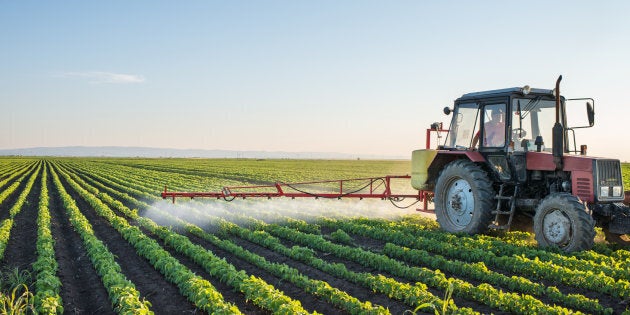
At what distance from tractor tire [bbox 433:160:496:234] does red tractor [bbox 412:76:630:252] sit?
0.06 feet

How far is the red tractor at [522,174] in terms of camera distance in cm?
797

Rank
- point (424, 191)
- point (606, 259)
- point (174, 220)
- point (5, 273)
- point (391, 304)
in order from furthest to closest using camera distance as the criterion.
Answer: point (174, 220), point (424, 191), point (5, 273), point (606, 259), point (391, 304)

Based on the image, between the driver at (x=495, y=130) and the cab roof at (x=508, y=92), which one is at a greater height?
the cab roof at (x=508, y=92)

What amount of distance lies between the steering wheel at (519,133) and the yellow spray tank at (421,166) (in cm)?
177

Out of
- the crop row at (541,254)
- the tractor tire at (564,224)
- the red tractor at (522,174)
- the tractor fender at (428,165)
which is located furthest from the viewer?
the tractor fender at (428,165)

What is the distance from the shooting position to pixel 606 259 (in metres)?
7.64

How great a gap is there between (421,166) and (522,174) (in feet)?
7.13

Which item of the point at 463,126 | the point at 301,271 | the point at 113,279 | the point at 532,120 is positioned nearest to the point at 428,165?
the point at 463,126

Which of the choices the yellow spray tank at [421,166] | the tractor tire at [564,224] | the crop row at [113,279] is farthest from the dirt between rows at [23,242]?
the tractor tire at [564,224]

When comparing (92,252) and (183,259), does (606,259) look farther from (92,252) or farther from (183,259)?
(92,252)

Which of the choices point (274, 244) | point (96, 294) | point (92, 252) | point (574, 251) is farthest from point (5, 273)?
point (574, 251)

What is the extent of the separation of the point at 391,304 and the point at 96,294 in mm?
3989

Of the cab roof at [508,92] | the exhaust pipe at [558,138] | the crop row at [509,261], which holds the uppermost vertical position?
the cab roof at [508,92]

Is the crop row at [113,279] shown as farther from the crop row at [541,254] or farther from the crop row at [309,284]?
the crop row at [541,254]
